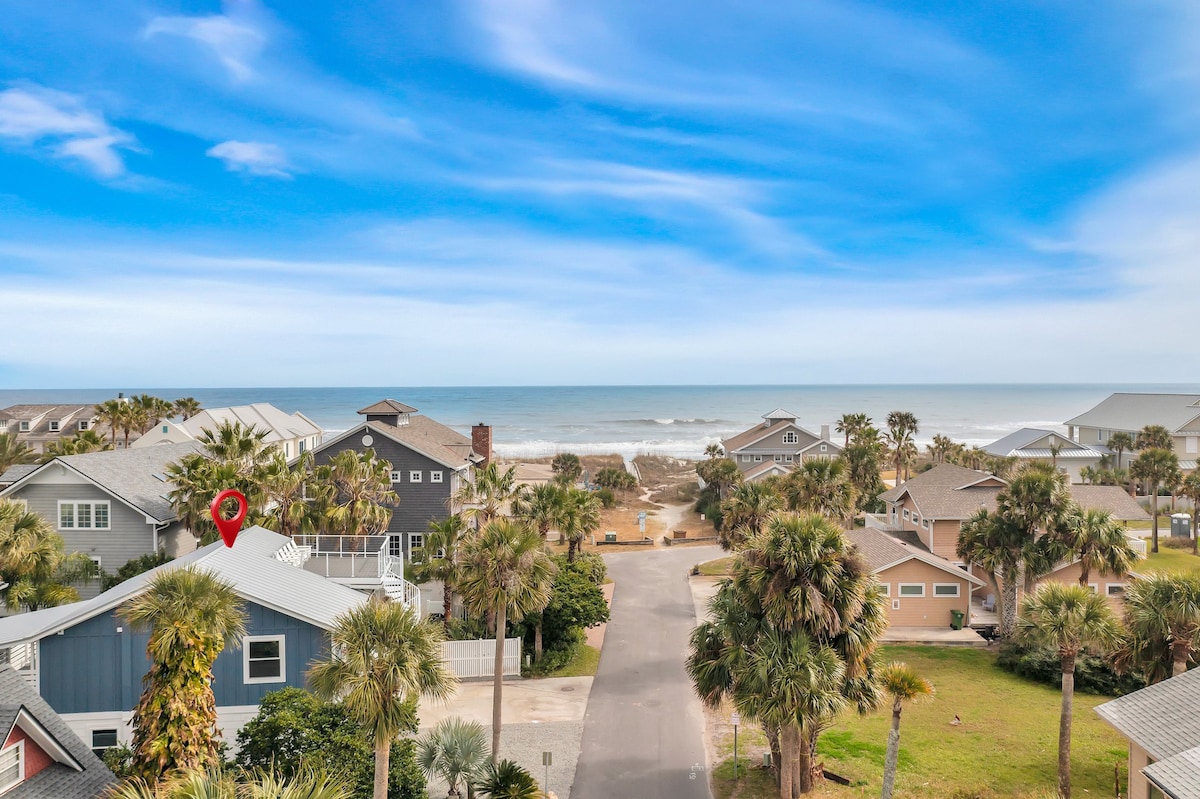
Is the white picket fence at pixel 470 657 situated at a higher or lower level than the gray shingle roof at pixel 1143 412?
lower

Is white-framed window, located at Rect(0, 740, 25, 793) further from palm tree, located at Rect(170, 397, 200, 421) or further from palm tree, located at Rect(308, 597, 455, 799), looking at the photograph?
palm tree, located at Rect(170, 397, 200, 421)

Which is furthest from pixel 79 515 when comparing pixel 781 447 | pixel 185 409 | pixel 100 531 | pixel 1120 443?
pixel 1120 443

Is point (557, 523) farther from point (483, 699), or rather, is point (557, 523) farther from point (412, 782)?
point (412, 782)

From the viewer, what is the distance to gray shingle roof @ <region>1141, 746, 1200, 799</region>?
1063 cm

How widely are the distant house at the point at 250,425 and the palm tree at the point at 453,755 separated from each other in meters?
37.2

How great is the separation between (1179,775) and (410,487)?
32737mm

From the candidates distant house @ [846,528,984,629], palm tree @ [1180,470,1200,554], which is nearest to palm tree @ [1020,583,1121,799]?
distant house @ [846,528,984,629]

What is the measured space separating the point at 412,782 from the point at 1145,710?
1512cm

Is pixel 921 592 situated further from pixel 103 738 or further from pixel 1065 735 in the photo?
pixel 103 738

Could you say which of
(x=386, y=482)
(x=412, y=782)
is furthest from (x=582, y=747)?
(x=386, y=482)

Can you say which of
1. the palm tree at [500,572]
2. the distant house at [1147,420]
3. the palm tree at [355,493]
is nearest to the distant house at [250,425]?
the palm tree at [355,493]

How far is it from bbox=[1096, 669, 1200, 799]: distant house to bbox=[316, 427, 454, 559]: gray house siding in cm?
2973

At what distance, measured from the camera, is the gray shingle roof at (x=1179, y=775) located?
10633 mm

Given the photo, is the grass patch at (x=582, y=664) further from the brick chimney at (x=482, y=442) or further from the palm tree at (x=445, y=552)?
the brick chimney at (x=482, y=442)
